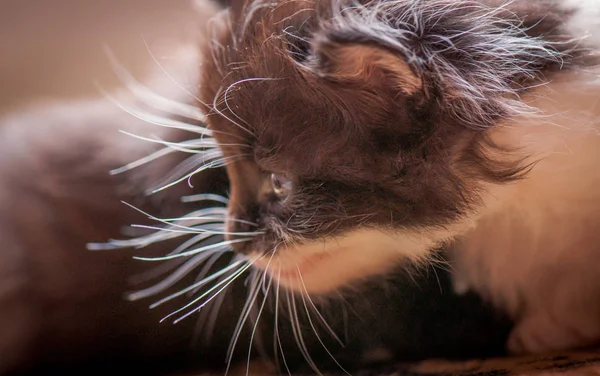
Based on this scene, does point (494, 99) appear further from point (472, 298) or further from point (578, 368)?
point (578, 368)

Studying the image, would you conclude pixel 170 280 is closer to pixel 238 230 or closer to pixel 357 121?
pixel 238 230

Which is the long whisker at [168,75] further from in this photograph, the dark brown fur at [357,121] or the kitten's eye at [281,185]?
the kitten's eye at [281,185]

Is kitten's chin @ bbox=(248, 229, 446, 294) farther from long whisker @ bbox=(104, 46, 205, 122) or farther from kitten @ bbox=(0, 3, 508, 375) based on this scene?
long whisker @ bbox=(104, 46, 205, 122)

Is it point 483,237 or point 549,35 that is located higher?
point 549,35

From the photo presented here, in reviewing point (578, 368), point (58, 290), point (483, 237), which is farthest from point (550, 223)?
point (58, 290)

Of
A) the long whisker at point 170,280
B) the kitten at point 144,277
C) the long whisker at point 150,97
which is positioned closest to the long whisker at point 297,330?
the kitten at point 144,277

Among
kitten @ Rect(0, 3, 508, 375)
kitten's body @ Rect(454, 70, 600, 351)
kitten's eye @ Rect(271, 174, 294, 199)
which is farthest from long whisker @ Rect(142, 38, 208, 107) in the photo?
kitten's body @ Rect(454, 70, 600, 351)

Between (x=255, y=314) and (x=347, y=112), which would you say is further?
(x=255, y=314)

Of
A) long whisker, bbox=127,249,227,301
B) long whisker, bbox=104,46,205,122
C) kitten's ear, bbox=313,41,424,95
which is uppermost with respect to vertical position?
long whisker, bbox=104,46,205,122
